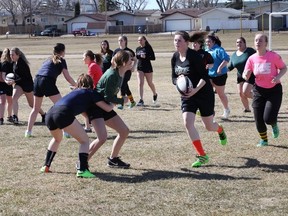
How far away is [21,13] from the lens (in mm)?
124188

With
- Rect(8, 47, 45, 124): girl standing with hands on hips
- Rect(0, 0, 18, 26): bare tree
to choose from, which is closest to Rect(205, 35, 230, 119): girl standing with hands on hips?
Rect(8, 47, 45, 124): girl standing with hands on hips

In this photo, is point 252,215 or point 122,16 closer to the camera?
point 252,215

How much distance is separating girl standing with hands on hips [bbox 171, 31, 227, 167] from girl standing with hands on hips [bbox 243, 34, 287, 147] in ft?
4.01

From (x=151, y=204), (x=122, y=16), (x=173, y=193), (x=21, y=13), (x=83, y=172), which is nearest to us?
(x=151, y=204)

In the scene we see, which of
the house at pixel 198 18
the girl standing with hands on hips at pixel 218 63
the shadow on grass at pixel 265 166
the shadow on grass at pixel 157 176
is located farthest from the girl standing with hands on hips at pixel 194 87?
the house at pixel 198 18

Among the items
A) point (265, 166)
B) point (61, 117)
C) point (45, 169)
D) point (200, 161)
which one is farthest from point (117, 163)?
point (265, 166)

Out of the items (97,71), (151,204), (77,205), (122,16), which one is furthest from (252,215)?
(122,16)

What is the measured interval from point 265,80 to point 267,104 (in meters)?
0.41

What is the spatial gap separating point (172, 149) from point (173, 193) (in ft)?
8.76

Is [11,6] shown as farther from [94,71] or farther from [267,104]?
[267,104]

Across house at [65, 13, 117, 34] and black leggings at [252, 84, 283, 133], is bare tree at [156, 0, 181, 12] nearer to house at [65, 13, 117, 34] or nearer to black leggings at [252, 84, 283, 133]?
house at [65, 13, 117, 34]

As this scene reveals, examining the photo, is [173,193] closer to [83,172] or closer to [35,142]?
[83,172]

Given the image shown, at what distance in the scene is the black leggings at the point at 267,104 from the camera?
909 cm

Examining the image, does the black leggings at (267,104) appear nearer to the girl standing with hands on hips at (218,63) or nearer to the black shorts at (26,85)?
the girl standing with hands on hips at (218,63)
